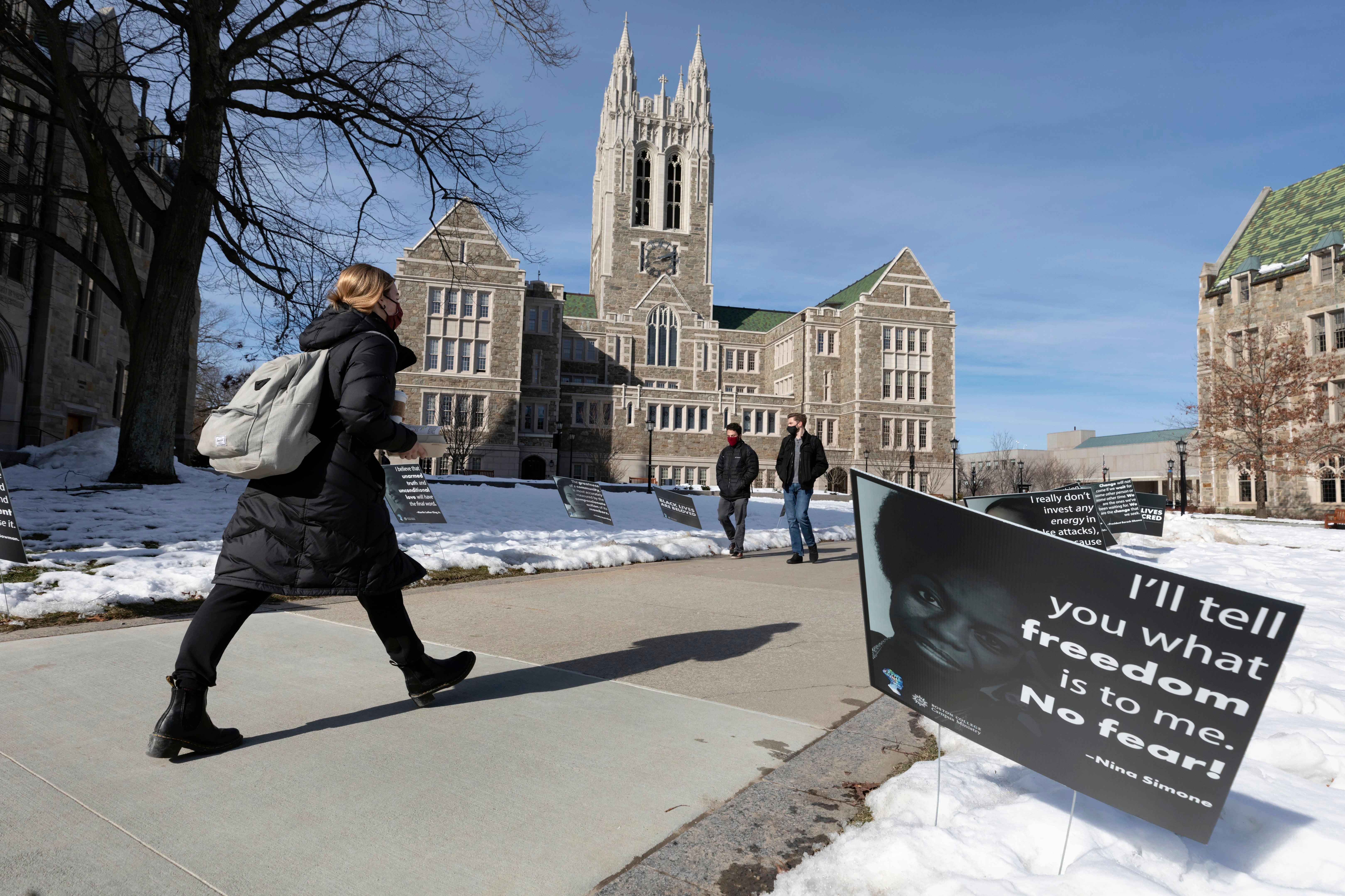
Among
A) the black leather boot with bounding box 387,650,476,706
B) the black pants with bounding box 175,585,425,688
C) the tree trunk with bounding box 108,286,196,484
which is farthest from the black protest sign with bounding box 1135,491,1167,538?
the tree trunk with bounding box 108,286,196,484

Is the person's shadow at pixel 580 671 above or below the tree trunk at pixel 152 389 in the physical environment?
below

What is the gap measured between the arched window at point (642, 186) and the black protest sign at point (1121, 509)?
175ft

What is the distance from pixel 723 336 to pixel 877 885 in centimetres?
5687

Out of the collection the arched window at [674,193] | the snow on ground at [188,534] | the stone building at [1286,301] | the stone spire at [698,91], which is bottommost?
the snow on ground at [188,534]

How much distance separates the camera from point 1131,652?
171 cm

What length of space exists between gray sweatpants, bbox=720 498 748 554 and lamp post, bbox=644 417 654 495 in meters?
22.6

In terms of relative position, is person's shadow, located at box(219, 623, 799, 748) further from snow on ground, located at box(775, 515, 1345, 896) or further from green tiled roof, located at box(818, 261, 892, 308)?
green tiled roof, located at box(818, 261, 892, 308)

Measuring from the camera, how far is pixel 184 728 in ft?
8.32

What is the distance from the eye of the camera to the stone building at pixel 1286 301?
32.1 metres

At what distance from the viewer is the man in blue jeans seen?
9.11 m

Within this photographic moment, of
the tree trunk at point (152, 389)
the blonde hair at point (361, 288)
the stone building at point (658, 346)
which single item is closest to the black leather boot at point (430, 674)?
the blonde hair at point (361, 288)

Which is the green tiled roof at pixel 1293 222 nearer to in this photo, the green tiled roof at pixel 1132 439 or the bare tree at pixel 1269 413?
the bare tree at pixel 1269 413

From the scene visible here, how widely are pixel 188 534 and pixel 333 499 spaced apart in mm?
6101

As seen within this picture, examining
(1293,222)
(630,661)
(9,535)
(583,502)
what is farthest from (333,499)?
(1293,222)
